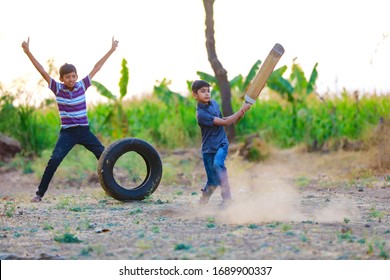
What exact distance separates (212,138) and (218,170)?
1.45ft

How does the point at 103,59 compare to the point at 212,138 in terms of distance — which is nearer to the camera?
the point at 212,138

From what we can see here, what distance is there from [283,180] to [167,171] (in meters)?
2.23

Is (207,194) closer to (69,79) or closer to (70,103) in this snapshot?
(70,103)

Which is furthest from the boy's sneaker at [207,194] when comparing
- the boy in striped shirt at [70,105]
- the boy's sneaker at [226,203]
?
the boy in striped shirt at [70,105]

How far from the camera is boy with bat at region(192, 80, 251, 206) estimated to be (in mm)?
9867

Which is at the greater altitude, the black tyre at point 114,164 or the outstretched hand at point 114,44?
the outstretched hand at point 114,44

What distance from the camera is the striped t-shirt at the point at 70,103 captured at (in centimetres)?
1090

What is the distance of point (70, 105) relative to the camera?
35.8 feet

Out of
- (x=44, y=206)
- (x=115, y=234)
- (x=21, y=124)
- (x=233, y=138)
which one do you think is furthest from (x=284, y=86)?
(x=115, y=234)

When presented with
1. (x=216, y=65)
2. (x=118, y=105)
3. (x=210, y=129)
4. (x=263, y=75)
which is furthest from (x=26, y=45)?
(x=118, y=105)

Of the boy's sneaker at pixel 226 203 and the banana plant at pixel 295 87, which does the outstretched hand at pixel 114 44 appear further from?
the banana plant at pixel 295 87

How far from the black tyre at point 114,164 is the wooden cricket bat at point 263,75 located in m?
2.22
